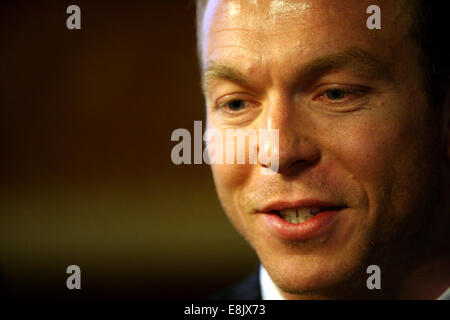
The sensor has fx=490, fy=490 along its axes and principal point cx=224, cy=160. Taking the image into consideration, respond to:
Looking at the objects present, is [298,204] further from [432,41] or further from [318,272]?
[432,41]

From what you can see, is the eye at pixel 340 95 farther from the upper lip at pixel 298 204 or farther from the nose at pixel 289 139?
the upper lip at pixel 298 204

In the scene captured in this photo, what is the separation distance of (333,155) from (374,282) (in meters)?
0.36

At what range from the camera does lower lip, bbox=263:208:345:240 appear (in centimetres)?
120

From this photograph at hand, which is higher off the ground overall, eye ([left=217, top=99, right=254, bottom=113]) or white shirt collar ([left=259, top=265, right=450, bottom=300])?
eye ([left=217, top=99, right=254, bottom=113])

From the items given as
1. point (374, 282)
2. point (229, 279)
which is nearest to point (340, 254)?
point (374, 282)

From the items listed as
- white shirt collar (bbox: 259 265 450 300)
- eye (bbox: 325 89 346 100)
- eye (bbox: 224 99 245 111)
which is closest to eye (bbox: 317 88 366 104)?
eye (bbox: 325 89 346 100)

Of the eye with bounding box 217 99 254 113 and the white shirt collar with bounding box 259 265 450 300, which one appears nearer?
the eye with bounding box 217 99 254 113

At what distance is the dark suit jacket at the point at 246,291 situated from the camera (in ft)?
5.24

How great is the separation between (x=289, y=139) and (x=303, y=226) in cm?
22

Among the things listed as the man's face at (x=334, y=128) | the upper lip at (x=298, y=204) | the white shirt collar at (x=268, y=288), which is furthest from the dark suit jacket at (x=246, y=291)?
the upper lip at (x=298, y=204)

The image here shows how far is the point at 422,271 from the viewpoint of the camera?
132 cm

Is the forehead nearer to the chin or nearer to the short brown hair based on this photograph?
the short brown hair

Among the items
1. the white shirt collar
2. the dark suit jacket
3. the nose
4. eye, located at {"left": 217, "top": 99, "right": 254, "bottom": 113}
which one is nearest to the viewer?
the nose

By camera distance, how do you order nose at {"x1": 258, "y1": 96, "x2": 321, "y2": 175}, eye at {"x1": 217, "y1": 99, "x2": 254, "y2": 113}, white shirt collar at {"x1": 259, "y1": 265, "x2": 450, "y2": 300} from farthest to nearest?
white shirt collar at {"x1": 259, "y1": 265, "x2": 450, "y2": 300}, eye at {"x1": 217, "y1": 99, "x2": 254, "y2": 113}, nose at {"x1": 258, "y1": 96, "x2": 321, "y2": 175}
